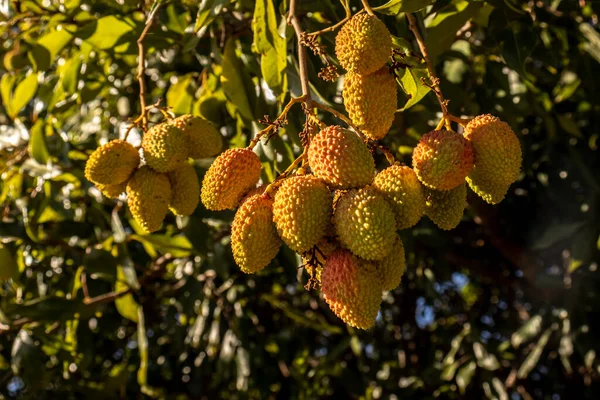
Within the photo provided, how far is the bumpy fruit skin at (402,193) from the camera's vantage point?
42.1 inches

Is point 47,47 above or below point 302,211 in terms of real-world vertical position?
below

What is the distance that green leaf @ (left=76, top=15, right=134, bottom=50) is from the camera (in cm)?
193

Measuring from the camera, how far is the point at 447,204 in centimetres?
116

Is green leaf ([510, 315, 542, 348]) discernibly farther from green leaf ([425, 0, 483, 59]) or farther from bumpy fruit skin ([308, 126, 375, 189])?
bumpy fruit skin ([308, 126, 375, 189])

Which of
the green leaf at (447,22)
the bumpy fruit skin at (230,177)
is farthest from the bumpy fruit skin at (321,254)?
the green leaf at (447,22)

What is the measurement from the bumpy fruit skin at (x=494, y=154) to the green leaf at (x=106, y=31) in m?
1.17

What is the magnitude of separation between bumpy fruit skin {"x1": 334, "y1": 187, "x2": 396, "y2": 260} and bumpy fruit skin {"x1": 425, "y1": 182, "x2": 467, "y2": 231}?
15 cm

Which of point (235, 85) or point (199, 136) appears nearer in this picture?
point (199, 136)

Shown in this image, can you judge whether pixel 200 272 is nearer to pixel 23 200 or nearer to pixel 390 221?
pixel 23 200

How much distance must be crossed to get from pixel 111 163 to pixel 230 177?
38 centimetres

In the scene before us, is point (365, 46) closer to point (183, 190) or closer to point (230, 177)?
point (230, 177)

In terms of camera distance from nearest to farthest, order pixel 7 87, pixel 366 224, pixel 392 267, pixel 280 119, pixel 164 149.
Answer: pixel 366 224 → pixel 392 267 → pixel 280 119 → pixel 164 149 → pixel 7 87

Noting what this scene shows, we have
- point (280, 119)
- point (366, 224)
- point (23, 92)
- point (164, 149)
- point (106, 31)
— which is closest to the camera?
point (366, 224)

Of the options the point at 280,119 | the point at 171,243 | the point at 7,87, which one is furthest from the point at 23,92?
the point at 280,119
